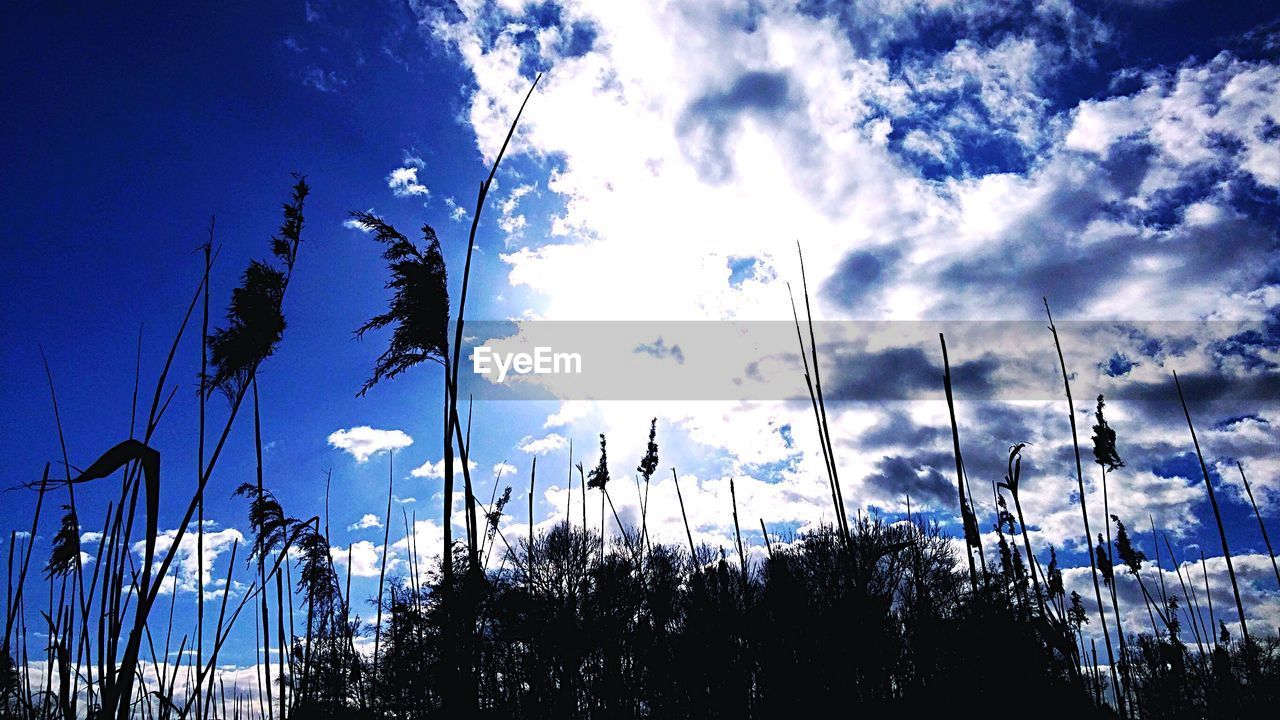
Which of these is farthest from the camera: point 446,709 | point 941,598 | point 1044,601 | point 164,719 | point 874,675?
point 941,598

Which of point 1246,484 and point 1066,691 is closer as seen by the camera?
point 1066,691

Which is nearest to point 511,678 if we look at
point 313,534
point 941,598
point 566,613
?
point 566,613

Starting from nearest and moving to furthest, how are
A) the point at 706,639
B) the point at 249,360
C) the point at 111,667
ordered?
1. the point at 111,667
2. the point at 249,360
3. the point at 706,639

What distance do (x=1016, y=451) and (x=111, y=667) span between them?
401 cm

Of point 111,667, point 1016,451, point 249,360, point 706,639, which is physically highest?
point 249,360

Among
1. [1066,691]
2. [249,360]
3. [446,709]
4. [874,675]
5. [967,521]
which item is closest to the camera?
[249,360]

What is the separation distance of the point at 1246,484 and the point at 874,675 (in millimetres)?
4558

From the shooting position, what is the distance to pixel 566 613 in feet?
25.0

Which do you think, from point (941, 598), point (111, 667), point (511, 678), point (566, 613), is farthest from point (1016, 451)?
point (941, 598)

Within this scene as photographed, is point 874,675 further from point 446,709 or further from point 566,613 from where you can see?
point 446,709

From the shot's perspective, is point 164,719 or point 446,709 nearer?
point 164,719

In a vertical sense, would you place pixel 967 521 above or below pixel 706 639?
above

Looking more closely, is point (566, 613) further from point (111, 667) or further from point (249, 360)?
point (111, 667)

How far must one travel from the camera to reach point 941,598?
19.3 m
